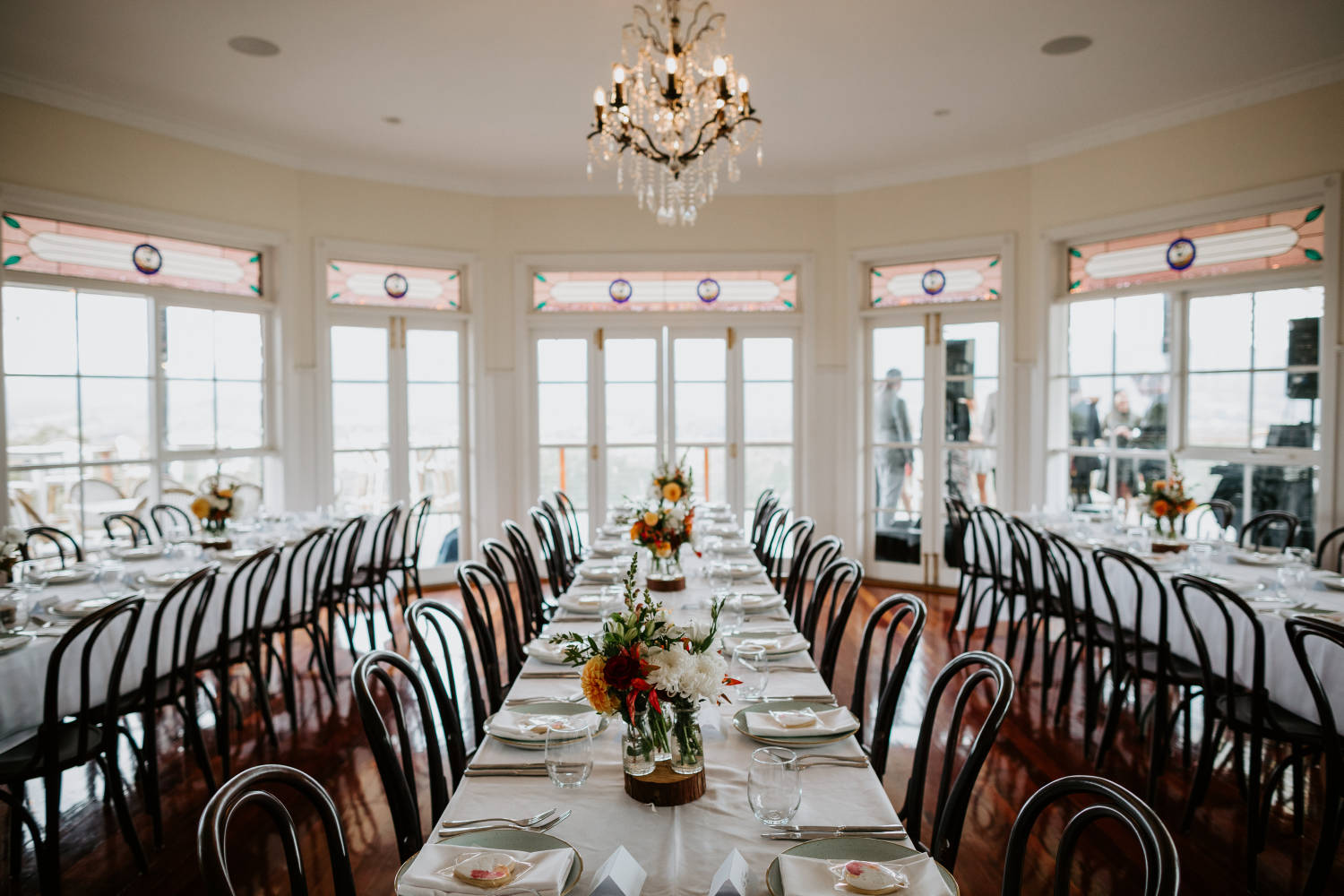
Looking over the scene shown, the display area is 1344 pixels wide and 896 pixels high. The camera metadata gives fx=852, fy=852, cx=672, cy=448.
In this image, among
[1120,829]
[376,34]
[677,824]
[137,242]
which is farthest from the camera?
[137,242]

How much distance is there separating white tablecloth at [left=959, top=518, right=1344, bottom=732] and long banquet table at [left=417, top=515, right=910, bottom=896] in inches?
74.6

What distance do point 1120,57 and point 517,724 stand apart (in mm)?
4806

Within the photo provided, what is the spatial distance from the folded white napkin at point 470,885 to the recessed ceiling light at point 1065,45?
4.69 m

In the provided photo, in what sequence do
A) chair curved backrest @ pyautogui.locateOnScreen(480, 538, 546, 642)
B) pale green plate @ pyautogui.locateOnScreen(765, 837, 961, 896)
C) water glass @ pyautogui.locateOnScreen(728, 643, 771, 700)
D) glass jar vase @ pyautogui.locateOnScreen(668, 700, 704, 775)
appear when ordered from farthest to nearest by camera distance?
chair curved backrest @ pyautogui.locateOnScreen(480, 538, 546, 642) < water glass @ pyautogui.locateOnScreen(728, 643, 771, 700) < glass jar vase @ pyautogui.locateOnScreen(668, 700, 704, 775) < pale green plate @ pyautogui.locateOnScreen(765, 837, 961, 896)

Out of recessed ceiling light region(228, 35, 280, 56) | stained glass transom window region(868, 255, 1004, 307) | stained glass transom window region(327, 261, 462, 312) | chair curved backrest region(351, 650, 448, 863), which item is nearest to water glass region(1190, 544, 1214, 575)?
stained glass transom window region(868, 255, 1004, 307)

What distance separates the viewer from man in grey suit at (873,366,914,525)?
7109 mm

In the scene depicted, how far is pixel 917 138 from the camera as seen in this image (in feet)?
20.1

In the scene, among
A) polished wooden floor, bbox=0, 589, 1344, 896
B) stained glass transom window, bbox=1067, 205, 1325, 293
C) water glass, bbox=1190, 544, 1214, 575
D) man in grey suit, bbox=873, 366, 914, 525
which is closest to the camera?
polished wooden floor, bbox=0, 589, 1344, 896

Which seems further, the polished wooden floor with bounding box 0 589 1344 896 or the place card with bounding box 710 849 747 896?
the polished wooden floor with bounding box 0 589 1344 896

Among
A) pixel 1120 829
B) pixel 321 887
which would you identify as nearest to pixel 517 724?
pixel 321 887

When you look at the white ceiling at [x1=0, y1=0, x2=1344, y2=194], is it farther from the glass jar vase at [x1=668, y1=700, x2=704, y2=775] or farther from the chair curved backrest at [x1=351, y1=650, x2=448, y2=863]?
the glass jar vase at [x1=668, y1=700, x2=704, y2=775]

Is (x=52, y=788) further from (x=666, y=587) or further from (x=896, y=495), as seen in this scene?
(x=896, y=495)

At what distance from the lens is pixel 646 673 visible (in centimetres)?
164

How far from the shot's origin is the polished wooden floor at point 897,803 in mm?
2734
